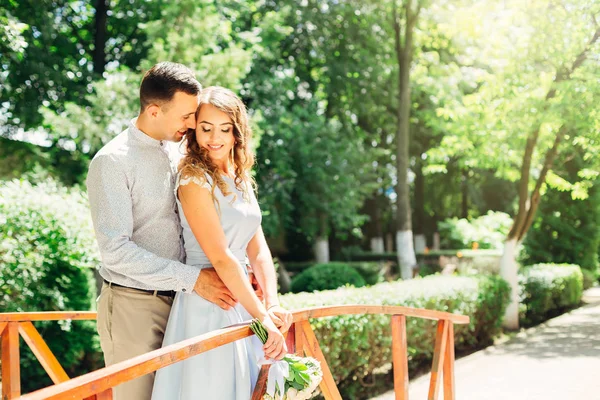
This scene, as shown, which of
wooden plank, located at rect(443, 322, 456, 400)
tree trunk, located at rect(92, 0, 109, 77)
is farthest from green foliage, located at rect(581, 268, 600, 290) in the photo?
wooden plank, located at rect(443, 322, 456, 400)

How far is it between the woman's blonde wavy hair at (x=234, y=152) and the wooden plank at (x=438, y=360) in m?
2.24

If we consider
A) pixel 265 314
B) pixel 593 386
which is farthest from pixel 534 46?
pixel 265 314

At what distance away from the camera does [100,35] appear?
52.3 feet

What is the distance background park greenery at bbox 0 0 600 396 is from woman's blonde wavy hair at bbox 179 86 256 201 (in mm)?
3890

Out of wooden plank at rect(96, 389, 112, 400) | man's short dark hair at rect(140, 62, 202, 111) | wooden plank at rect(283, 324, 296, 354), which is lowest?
wooden plank at rect(283, 324, 296, 354)

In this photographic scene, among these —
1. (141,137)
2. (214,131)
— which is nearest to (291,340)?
(214,131)

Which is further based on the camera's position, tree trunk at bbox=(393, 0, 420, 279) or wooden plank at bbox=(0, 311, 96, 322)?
tree trunk at bbox=(393, 0, 420, 279)

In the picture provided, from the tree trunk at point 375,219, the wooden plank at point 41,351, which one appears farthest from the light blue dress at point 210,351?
the tree trunk at point 375,219

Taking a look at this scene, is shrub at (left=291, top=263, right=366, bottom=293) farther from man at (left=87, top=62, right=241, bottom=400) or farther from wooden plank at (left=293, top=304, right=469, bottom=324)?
man at (left=87, top=62, right=241, bottom=400)

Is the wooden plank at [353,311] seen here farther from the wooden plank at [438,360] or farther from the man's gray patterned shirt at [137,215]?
the man's gray patterned shirt at [137,215]

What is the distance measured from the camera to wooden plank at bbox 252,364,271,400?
108 inches

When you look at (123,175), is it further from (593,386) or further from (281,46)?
(281,46)

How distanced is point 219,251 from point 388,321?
544 centimetres

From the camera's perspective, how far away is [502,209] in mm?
31219
